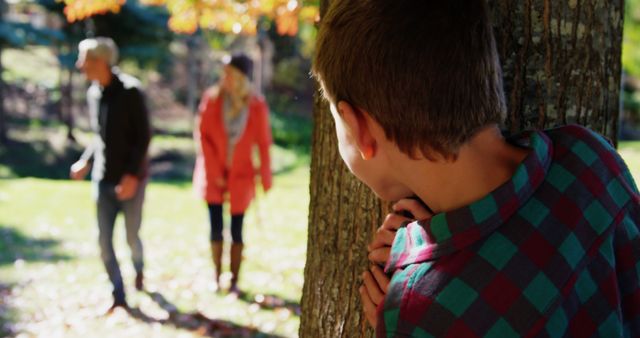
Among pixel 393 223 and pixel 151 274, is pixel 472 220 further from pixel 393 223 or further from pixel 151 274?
pixel 151 274

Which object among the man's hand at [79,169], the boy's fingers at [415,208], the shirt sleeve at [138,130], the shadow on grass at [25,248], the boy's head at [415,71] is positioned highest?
the boy's head at [415,71]

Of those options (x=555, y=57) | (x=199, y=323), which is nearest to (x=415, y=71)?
(x=555, y=57)

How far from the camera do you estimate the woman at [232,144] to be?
6141 millimetres

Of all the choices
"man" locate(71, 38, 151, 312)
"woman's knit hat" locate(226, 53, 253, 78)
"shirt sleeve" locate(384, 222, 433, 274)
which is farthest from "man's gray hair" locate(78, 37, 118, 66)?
"shirt sleeve" locate(384, 222, 433, 274)

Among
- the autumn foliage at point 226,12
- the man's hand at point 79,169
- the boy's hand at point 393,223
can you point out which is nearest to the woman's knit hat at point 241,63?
the autumn foliage at point 226,12

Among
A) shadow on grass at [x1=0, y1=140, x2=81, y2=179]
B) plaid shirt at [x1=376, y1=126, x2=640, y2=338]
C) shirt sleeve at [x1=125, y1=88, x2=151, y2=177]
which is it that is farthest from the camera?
shadow on grass at [x1=0, y1=140, x2=81, y2=179]

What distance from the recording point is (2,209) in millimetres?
11516

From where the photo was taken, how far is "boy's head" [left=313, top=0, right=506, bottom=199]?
3.82 feet

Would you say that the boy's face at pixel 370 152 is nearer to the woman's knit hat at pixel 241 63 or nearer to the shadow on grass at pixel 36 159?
the woman's knit hat at pixel 241 63

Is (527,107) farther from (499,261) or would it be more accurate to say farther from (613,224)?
(499,261)

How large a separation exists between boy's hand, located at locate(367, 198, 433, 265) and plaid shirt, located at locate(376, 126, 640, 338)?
0.04m

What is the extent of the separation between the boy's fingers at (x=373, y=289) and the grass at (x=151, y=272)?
4.18 metres

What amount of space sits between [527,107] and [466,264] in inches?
26.2

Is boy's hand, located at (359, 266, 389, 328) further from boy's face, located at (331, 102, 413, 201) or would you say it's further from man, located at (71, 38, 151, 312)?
man, located at (71, 38, 151, 312)
